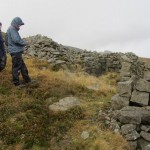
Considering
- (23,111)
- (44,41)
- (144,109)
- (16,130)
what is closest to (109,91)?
(144,109)

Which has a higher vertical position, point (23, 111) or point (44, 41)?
point (44, 41)

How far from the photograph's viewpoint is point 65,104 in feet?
49.7

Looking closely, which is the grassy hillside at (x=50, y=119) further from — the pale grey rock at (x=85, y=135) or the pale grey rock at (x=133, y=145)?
the pale grey rock at (x=133, y=145)

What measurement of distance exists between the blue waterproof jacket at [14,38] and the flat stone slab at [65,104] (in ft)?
10.2

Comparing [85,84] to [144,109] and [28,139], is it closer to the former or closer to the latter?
[144,109]

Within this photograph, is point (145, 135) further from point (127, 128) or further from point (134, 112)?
point (134, 112)

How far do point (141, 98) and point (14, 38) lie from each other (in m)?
6.15

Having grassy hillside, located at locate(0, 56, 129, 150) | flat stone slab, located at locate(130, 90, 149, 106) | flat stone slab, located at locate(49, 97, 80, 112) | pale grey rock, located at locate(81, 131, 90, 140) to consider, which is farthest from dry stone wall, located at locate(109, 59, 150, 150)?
flat stone slab, located at locate(49, 97, 80, 112)

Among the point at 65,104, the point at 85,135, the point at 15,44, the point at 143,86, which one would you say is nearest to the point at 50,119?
the point at 65,104

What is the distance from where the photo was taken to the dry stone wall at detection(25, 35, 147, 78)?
2530 cm

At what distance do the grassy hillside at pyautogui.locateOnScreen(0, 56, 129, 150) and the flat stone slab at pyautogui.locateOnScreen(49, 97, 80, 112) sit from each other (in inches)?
10.5

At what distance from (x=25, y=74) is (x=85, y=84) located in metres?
3.46

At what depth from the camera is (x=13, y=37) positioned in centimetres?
1606

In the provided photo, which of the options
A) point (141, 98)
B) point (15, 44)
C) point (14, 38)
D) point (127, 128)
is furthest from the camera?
point (15, 44)
